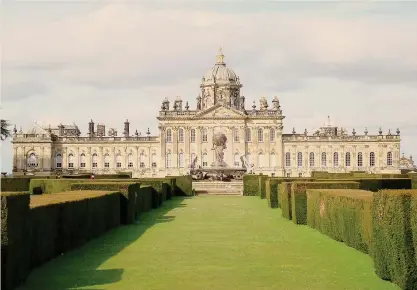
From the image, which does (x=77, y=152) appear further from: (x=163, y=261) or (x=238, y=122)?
(x=163, y=261)

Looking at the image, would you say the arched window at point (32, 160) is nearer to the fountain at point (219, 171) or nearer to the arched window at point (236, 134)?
the arched window at point (236, 134)

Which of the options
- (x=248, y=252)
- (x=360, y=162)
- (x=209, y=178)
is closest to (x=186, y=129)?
(x=360, y=162)

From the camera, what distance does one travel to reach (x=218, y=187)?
139ft

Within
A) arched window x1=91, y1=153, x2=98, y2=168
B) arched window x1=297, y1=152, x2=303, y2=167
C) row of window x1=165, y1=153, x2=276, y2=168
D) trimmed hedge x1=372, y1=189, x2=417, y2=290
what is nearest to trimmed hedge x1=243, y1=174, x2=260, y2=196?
trimmed hedge x1=372, y1=189, x2=417, y2=290

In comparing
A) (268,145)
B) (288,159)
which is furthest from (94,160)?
(288,159)

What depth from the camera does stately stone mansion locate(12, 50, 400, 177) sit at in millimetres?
72625

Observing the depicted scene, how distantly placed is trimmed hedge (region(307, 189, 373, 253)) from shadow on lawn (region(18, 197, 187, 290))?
3.74 meters

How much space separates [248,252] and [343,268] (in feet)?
7.13

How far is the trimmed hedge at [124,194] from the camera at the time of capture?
1877 cm

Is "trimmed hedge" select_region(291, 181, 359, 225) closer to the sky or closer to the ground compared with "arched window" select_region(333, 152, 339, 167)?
closer to the ground

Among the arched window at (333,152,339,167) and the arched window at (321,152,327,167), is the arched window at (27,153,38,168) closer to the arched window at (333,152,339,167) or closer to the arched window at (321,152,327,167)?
the arched window at (321,152,327,167)

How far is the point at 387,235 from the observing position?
9.82 meters

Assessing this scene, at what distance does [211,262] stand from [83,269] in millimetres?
1876

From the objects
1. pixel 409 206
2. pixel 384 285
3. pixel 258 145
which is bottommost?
pixel 384 285
